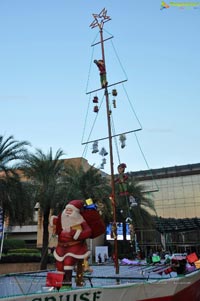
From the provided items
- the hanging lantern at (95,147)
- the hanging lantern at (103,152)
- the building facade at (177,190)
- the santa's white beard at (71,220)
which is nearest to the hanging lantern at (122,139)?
the hanging lantern at (103,152)

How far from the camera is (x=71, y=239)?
7656mm

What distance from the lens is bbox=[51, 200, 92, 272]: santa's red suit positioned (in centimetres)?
752

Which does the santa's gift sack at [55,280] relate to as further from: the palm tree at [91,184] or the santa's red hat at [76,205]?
the palm tree at [91,184]

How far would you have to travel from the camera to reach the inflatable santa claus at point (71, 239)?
7492 mm

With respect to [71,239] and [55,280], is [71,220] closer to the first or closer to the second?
[71,239]

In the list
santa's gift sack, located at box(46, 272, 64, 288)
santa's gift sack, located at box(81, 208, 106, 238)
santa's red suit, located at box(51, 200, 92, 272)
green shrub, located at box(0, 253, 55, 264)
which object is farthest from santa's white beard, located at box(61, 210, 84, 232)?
green shrub, located at box(0, 253, 55, 264)

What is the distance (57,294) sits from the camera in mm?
5129

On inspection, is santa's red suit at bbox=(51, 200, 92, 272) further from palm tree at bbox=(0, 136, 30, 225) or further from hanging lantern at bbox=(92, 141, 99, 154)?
palm tree at bbox=(0, 136, 30, 225)

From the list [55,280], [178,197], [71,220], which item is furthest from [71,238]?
[178,197]

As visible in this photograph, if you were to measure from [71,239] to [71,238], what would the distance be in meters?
0.02

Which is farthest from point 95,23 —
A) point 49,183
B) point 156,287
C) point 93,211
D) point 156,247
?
point 156,247

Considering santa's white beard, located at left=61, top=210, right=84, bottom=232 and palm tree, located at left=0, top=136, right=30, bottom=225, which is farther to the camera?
palm tree, located at left=0, top=136, right=30, bottom=225

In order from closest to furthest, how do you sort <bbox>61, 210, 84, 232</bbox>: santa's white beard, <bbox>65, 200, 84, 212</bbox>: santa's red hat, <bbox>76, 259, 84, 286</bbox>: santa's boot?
<bbox>76, 259, 84, 286</bbox>: santa's boot < <bbox>61, 210, 84, 232</bbox>: santa's white beard < <bbox>65, 200, 84, 212</bbox>: santa's red hat

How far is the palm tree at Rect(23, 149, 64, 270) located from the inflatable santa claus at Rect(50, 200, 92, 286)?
1550 cm
